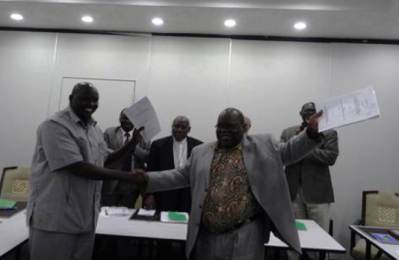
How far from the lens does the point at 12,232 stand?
8.14 feet

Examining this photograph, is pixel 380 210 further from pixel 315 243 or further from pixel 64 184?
pixel 64 184

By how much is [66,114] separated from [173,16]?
8.93 feet

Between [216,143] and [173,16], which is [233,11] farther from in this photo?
[216,143]

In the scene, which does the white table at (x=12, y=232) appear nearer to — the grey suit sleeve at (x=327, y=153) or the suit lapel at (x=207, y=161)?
the suit lapel at (x=207, y=161)

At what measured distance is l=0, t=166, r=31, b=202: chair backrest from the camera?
3935 mm

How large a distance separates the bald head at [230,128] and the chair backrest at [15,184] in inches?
117

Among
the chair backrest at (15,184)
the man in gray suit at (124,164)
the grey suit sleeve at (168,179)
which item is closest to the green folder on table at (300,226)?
the grey suit sleeve at (168,179)

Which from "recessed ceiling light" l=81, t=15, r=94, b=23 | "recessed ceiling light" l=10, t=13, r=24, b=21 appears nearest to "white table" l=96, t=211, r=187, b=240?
"recessed ceiling light" l=81, t=15, r=94, b=23

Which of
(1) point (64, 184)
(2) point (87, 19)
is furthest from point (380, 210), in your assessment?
(2) point (87, 19)

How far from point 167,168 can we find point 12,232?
5.43ft

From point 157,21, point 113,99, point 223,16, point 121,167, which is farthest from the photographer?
point 113,99

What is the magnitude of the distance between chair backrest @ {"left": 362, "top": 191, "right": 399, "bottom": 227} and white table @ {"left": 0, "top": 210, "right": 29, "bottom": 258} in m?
3.62

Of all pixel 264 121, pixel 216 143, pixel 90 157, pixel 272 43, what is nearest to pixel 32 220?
pixel 90 157

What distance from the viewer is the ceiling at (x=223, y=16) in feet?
12.9
